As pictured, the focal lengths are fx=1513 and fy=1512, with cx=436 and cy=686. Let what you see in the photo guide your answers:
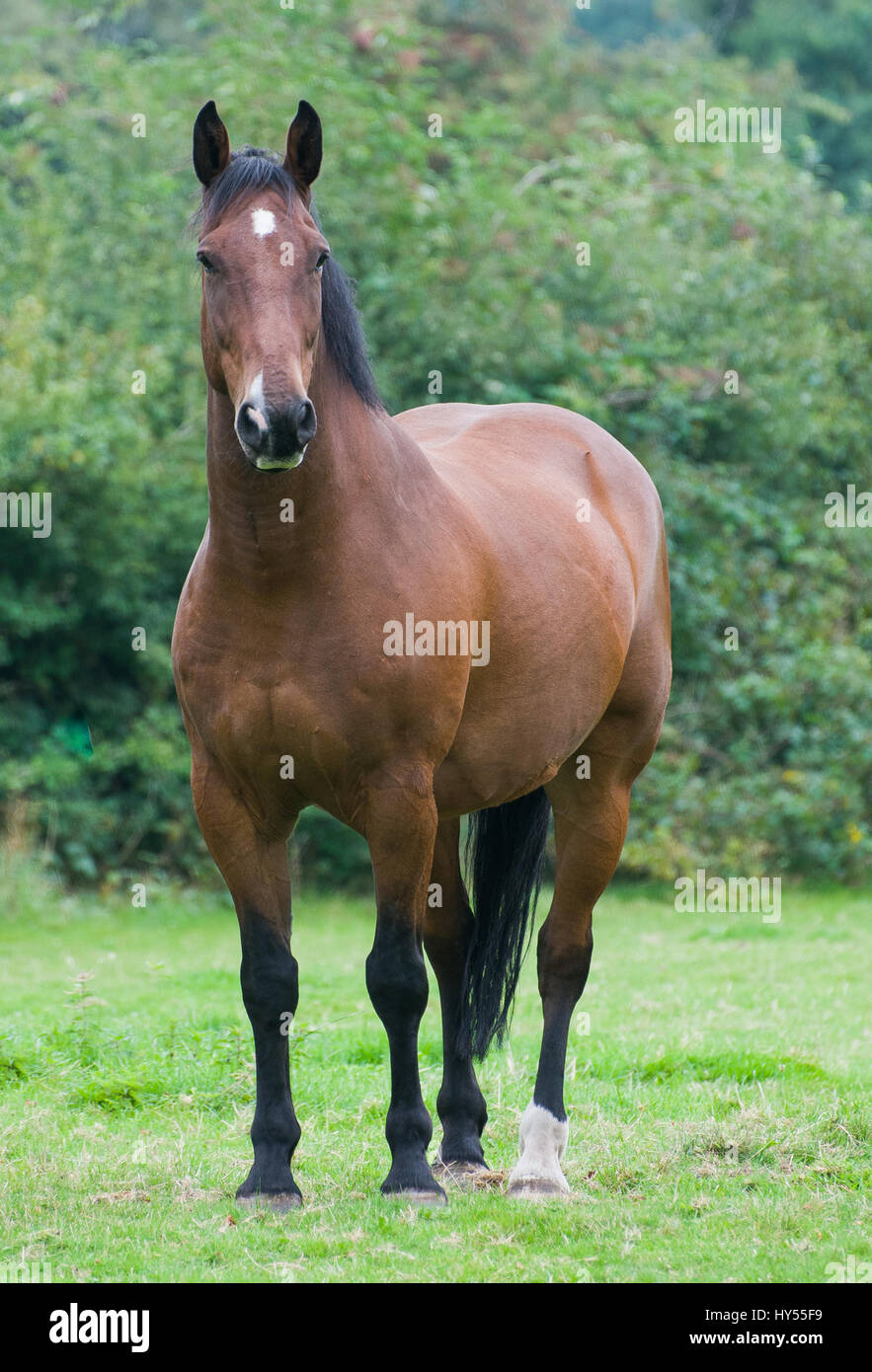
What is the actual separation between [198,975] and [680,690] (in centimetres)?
626

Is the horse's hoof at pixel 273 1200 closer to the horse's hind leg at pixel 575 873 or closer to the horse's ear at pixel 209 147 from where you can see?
the horse's hind leg at pixel 575 873

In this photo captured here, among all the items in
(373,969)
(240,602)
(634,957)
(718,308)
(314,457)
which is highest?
(718,308)

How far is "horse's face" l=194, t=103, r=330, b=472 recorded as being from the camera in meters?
3.53

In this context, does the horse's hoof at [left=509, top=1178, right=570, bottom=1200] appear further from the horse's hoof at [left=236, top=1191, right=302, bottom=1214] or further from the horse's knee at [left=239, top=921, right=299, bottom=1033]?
the horse's knee at [left=239, top=921, right=299, bottom=1033]

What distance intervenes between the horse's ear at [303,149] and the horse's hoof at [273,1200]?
8.97ft

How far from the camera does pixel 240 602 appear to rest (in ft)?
13.4

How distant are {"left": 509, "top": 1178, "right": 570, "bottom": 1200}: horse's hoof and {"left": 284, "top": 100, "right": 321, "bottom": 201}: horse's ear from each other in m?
2.88

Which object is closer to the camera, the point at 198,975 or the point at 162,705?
the point at 198,975

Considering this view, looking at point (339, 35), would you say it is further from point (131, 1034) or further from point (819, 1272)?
point (819, 1272)

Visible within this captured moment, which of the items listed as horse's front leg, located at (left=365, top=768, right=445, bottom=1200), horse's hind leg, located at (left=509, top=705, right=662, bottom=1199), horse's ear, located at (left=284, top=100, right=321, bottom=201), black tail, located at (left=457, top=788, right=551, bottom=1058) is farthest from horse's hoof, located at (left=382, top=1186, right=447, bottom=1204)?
horse's ear, located at (left=284, top=100, right=321, bottom=201)

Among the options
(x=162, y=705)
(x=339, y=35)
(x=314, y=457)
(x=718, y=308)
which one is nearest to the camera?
(x=314, y=457)

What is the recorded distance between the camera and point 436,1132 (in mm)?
5430

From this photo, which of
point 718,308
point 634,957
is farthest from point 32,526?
point 718,308
